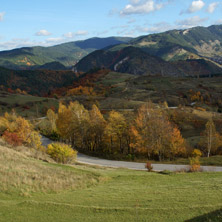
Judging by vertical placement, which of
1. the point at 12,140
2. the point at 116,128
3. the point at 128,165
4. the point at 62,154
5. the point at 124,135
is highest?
the point at 12,140

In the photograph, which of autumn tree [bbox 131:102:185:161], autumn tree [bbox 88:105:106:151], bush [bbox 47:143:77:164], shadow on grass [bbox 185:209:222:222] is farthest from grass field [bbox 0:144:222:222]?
autumn tree [bbox 88:105:106:151]

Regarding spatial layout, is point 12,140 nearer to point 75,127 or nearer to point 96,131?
point 75,127

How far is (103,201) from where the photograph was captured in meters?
15.2

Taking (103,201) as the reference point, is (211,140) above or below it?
below

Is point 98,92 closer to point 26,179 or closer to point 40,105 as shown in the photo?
point 40,105

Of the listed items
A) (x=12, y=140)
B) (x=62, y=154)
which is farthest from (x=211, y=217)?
(x=12, y=140)

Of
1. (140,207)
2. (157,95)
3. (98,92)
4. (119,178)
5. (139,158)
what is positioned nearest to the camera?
(140,207)

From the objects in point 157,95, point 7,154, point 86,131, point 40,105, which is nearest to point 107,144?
point 86,131

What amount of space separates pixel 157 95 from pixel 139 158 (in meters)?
107

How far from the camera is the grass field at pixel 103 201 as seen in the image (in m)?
12.0

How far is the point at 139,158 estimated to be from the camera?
51656 millimetres

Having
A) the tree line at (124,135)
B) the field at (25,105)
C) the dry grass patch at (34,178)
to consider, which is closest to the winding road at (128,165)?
the tree line at (124,135)

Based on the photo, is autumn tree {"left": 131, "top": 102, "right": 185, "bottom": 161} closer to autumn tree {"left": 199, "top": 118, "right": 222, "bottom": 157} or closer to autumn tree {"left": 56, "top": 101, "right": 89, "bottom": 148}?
autumn tree {"left": 199, "top": 118, "right": 222, "bottom": 157}

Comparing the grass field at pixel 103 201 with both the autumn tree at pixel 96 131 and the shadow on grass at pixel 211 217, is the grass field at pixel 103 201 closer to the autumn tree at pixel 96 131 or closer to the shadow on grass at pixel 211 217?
the shadow on grass at pixel 211 217
